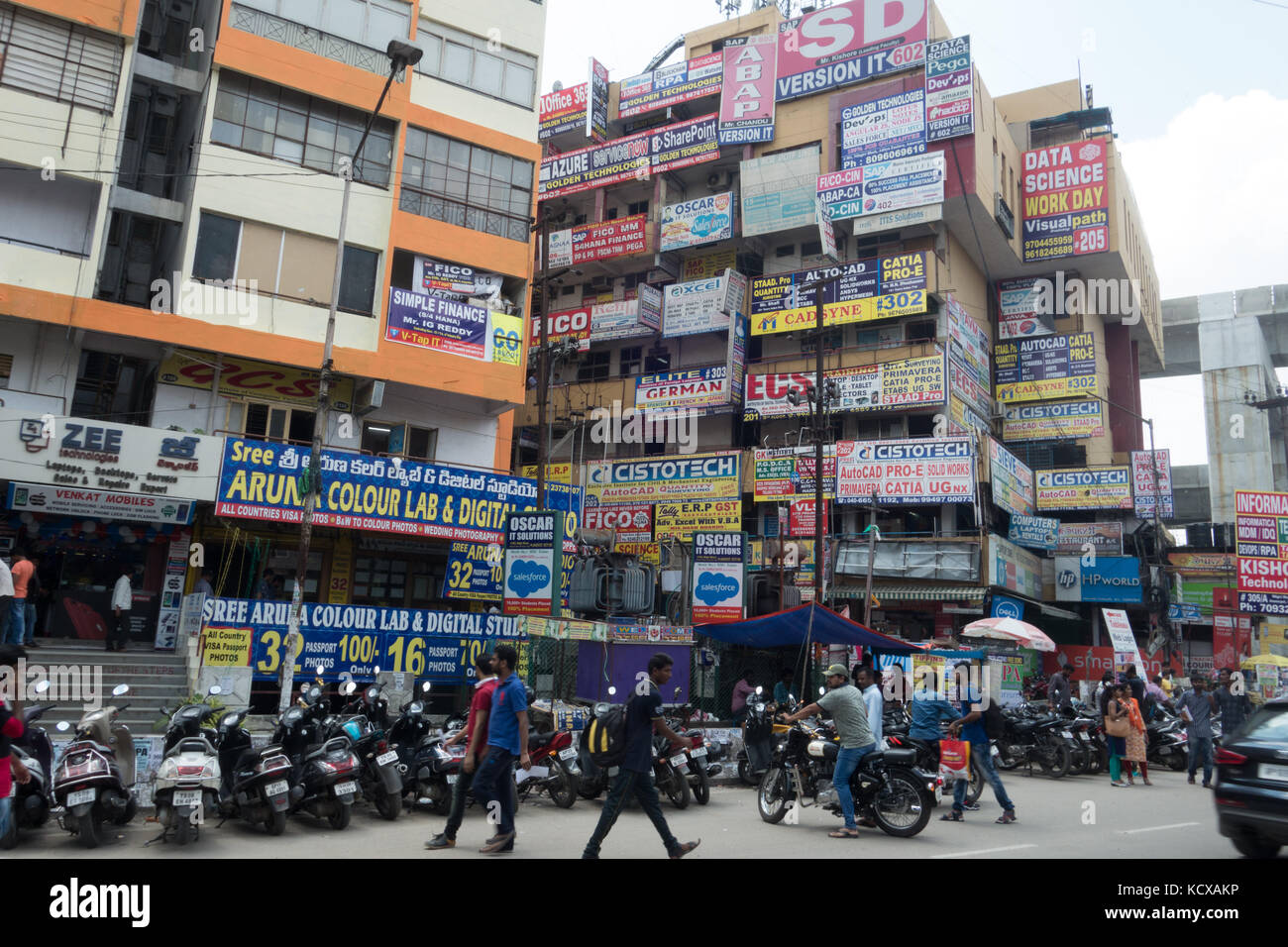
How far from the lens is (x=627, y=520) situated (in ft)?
118

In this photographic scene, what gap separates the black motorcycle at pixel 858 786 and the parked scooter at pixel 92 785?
21.4ft

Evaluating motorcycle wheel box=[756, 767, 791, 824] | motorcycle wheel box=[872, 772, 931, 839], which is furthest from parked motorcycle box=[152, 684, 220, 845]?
motorcycle wheel box=[872, 772, 931, 839]

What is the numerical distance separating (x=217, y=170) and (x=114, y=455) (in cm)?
668

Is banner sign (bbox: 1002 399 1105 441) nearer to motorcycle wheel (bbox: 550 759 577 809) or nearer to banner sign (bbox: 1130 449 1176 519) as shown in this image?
banner sign (bbox: 1130 449 1176 519)

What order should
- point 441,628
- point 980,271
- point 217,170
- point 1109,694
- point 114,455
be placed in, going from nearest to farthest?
1. point 441,628
2. point 1109,694
3. point 114,455
4. point 217,170
5. point 980,271

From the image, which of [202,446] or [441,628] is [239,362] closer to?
[202,446]

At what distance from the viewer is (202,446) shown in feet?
61.7

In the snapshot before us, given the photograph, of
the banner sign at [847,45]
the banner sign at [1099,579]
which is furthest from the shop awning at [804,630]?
the banner sign at [847,45]

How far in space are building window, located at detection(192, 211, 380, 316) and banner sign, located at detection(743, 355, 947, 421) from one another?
14.7 metres

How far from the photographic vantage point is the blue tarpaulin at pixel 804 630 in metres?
15.6

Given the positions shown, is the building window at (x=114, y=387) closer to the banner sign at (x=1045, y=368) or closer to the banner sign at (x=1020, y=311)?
the banner sign at (x=1045, y=368)

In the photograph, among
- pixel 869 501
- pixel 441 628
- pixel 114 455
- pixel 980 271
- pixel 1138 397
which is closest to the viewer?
pixel 441 628
